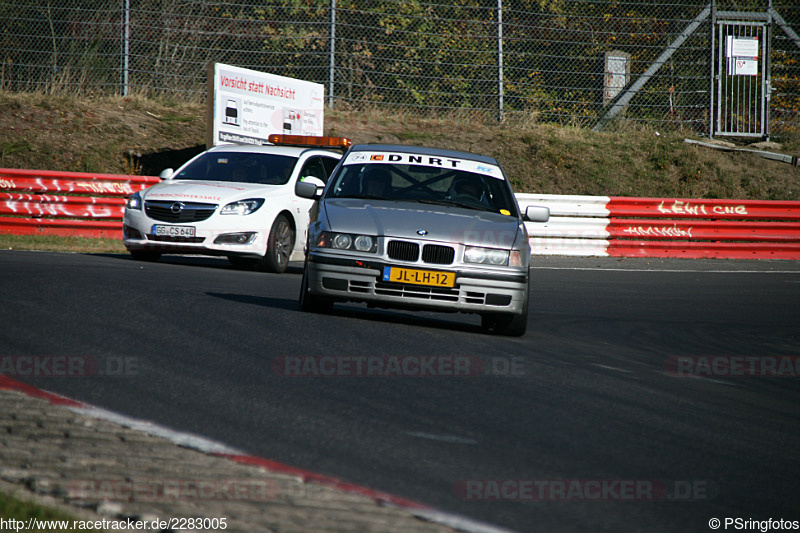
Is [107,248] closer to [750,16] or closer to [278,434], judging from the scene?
[278,434]

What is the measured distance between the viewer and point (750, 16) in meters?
28.0

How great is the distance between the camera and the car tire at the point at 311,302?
895 cm

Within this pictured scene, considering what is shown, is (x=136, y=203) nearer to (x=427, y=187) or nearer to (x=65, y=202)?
(x=65, y=202)

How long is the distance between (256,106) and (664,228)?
343 inches

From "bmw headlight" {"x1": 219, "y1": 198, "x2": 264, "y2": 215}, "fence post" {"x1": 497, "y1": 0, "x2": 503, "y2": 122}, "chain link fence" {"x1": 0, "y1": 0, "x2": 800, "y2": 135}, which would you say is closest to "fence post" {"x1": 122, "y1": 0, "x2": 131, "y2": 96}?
"chain link fence" {"x1": 0, "y1": 0, "x2": 800, "y2": 135}

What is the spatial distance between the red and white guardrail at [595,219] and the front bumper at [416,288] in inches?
414

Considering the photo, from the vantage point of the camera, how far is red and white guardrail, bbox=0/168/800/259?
704 inches

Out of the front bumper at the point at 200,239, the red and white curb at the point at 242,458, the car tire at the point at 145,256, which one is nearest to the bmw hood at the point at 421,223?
the red and white curb at the point at 242,458

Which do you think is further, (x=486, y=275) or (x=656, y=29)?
(x=656, y=29)

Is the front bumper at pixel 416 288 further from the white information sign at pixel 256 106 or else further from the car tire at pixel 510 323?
the white information sign at pixel 256 106

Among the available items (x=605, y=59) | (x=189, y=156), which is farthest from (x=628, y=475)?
(x=605, y=59)

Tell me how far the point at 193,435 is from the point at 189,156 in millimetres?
19544

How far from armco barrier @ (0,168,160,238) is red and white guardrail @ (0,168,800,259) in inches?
0.7

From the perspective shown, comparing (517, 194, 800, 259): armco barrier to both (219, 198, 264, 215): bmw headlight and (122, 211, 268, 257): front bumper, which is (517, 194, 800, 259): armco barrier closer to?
(219, 198, 264, 215): bmw headlight
